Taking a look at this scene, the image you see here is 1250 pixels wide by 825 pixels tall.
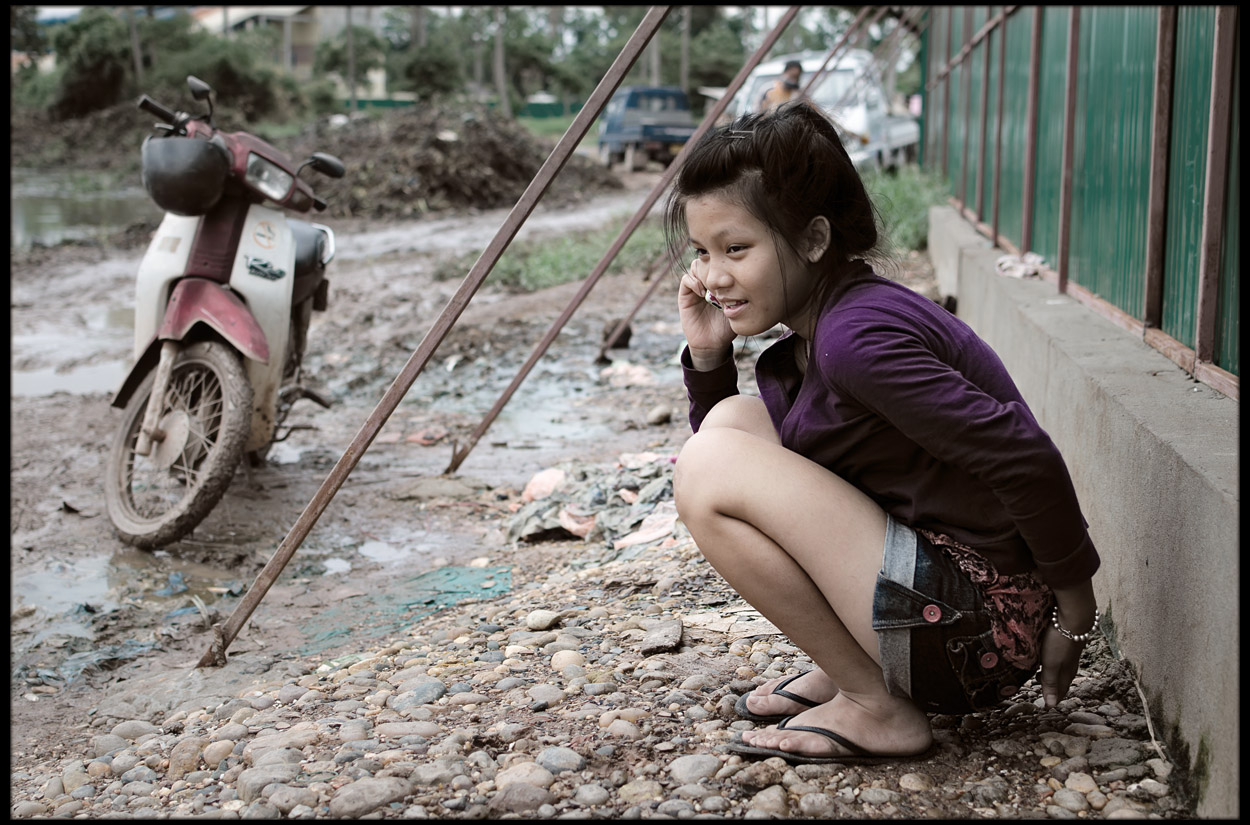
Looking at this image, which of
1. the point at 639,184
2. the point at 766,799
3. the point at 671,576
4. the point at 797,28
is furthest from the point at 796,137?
the point at 797,28

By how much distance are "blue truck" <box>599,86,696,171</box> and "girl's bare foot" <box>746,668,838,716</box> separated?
2074 cm

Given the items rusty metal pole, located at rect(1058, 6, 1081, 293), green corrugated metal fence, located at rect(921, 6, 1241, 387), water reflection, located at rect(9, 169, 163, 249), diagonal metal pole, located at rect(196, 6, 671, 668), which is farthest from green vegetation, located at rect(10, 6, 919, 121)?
diagonal metal pole, located at rect(196, 6, 671, 668)

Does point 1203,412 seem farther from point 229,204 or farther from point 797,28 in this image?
point 797,28

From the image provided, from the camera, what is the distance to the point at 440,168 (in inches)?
623

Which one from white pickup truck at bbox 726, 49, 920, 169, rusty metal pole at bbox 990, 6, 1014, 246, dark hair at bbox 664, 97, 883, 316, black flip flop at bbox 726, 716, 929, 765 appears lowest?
black flip flop at bbox 726, 716, 929, 765

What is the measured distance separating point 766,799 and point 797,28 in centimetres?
5441

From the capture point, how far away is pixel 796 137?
1.84m

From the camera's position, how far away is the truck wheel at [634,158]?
22.8 m

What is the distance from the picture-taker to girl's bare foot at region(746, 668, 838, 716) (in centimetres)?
208

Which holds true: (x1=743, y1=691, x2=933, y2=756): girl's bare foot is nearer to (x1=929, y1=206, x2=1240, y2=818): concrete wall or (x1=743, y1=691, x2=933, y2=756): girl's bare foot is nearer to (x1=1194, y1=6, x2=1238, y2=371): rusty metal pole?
(x1=929, y1=206, x2=1240, y2=818): concrete wall

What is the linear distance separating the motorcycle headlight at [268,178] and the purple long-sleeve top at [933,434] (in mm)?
3008

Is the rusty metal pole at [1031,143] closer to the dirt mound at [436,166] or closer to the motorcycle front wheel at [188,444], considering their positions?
the motorcycle front wheel at [188,444]

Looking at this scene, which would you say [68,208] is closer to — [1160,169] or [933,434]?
[1160,169]

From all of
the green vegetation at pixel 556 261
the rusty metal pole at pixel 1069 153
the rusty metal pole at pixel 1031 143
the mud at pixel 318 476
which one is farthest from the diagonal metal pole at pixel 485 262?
the green vegetation at pixel 556 261
